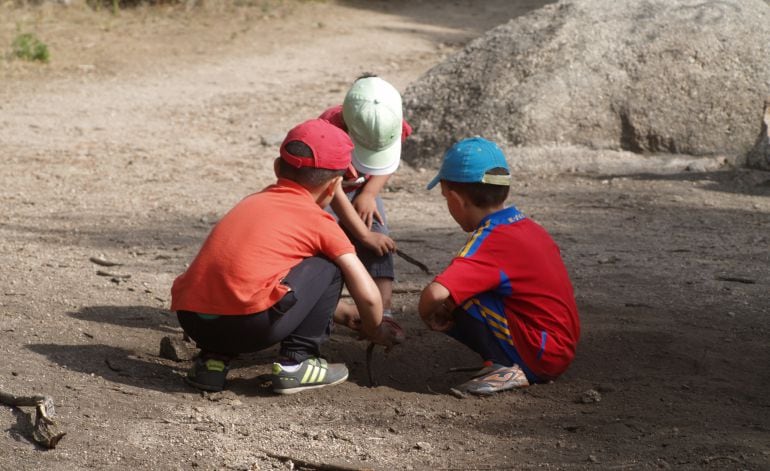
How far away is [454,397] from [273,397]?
642mm

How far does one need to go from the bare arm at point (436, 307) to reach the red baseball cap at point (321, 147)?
532 millimetres

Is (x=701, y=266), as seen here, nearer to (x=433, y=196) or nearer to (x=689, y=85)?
(x=433, y=196)

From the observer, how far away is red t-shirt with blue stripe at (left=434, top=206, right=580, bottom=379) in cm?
376

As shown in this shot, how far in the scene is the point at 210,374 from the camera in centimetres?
374

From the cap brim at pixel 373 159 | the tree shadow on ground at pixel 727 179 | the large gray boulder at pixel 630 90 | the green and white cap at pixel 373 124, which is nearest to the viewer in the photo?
the green and white cap at pixel 373 124

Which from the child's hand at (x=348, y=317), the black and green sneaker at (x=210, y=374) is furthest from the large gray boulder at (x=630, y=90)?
the black and green sneaker at (x=210, y=374)

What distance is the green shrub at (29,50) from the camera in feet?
35.5

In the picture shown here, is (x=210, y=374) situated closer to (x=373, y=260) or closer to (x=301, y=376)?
(x=301, y=376)

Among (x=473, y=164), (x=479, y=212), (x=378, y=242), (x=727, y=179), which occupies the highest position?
(x=473, y=164)

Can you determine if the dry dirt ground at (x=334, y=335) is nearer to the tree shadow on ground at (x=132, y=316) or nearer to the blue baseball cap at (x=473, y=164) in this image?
the tree shadow on ground at (x=132, y=316)

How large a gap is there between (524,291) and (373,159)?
2.89 ft

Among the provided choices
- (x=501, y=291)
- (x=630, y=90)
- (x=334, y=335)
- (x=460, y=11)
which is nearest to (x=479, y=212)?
(x=501, y=291)

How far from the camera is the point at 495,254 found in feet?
12.4

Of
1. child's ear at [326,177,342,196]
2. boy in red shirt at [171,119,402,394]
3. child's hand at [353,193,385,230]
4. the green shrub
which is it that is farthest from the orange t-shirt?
the green shrub
